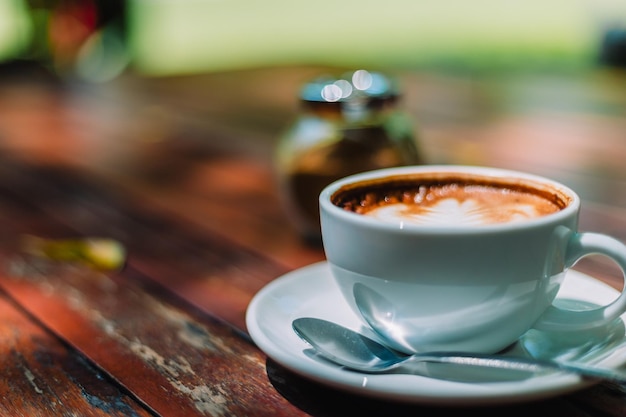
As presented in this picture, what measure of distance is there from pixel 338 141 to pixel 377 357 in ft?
1.33

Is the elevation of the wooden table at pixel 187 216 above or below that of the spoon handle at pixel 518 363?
below

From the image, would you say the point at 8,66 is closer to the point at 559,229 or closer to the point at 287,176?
the point at 287,176

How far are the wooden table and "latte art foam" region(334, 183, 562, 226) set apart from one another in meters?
0.16

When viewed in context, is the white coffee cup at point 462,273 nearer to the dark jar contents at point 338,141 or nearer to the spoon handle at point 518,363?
the spoon handle at point 518,363

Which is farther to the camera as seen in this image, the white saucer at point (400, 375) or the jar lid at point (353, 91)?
the jar lid at point (353, 91)

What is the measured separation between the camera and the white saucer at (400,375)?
0.49 m

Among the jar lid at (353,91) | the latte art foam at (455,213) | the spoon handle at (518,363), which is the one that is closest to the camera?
the spoon handle at (518,363)

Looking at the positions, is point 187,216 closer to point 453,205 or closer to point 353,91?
point 353,91

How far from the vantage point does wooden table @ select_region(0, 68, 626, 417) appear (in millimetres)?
573

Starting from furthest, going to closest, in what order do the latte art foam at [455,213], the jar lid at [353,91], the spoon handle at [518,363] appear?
the jar lid at [353,91], the latte art foam at [455,213], the spoon handle at [518,363]

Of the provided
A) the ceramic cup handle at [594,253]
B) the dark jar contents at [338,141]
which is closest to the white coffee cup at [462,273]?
the ceramic cup handle at [594,253]

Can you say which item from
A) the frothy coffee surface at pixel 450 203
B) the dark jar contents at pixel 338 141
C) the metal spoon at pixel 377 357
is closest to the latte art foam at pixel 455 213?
the frothy coffee surface at pixel 450 203

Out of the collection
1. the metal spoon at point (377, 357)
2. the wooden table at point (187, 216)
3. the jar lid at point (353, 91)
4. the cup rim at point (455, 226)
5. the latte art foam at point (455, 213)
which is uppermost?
the jar lid at point (353, 91)

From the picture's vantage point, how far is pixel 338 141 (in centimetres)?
94
